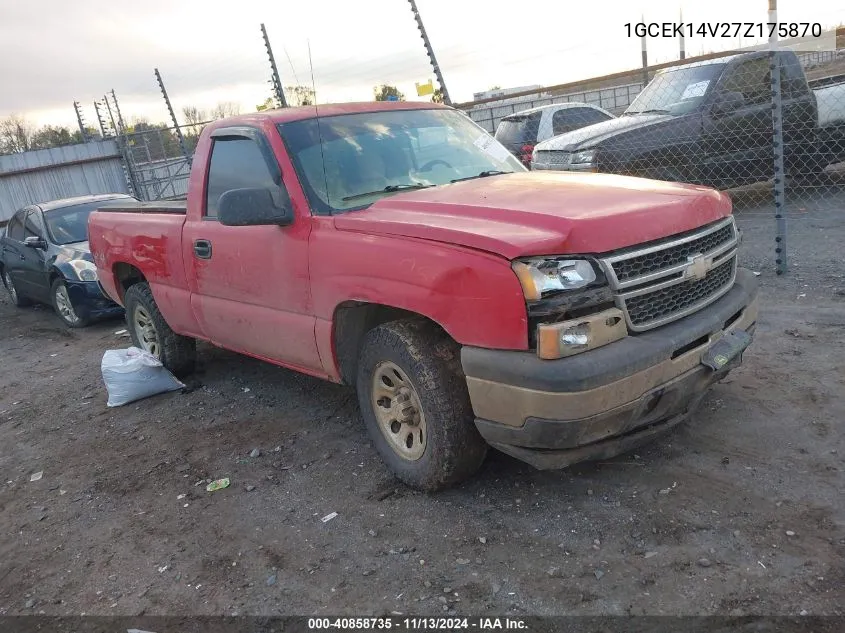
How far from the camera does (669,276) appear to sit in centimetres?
311

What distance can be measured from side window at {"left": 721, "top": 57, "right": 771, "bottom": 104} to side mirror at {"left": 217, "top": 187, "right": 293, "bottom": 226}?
728 cm

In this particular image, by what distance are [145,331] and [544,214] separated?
170 inches

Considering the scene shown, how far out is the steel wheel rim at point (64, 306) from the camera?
8.52 metres

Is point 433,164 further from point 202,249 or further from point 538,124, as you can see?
point 538,124

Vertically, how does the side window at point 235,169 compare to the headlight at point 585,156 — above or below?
above

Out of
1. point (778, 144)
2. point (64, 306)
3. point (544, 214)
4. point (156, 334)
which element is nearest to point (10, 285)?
point (64, 306)

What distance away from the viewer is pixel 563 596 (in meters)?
2.70

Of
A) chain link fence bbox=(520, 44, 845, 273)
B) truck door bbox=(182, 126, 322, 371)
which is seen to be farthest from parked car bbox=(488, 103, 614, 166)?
truck door bbox=(182, 126, 322, 371)

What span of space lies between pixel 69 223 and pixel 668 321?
817 centimetres

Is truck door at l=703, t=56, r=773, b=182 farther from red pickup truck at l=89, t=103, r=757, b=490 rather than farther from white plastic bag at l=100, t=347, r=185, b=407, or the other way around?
white plastic bag at l=100, t=347, r=185, b=407

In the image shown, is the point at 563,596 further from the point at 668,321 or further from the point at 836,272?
the point at 836,272

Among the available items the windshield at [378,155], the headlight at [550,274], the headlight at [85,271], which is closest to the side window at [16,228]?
the headlight at [85,271]

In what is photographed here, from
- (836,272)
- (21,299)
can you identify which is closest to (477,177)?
(836,272)

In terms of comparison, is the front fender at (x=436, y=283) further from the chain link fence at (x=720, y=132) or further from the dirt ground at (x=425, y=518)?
the chain link fence at (x=720, y=132)
